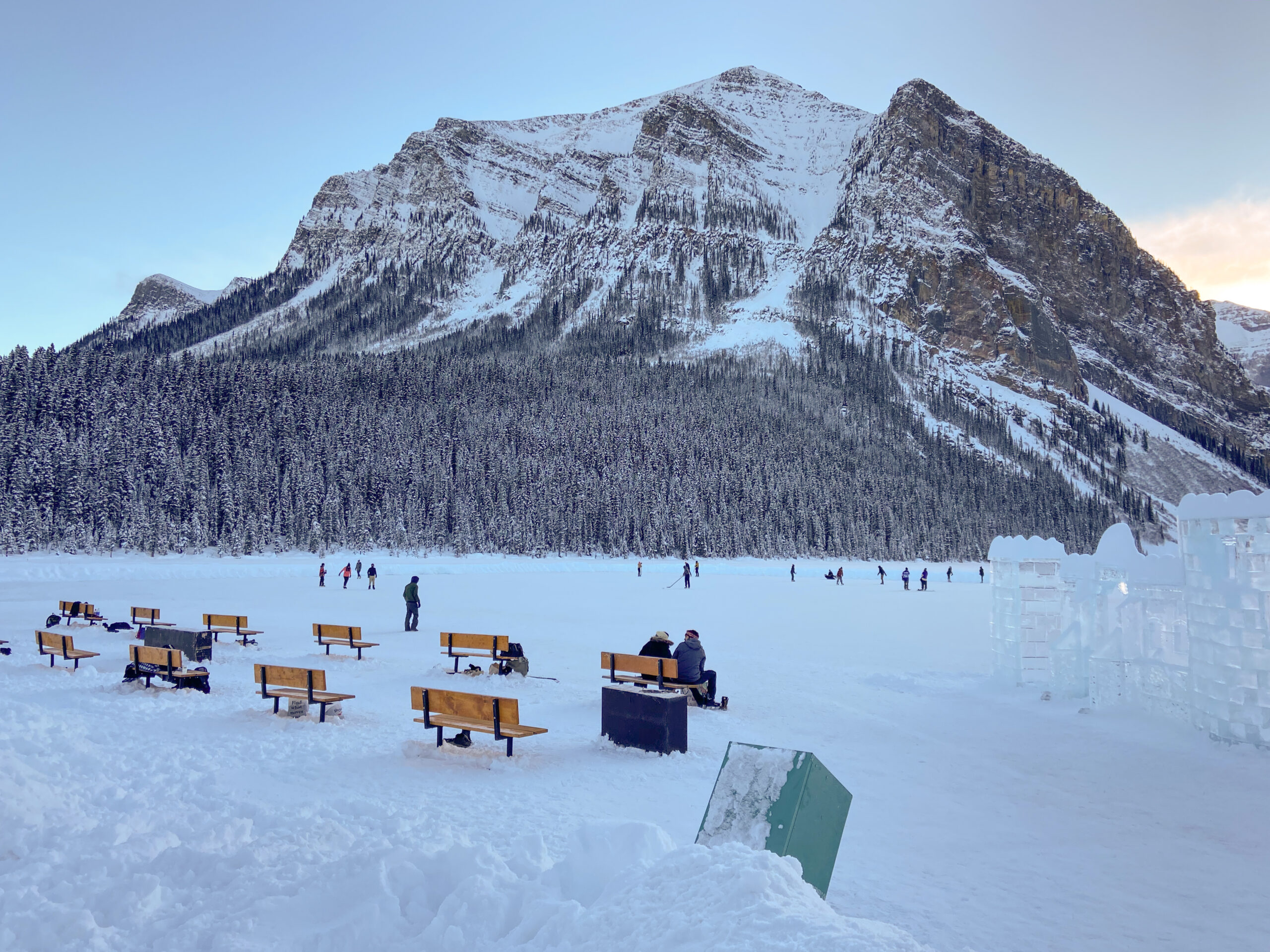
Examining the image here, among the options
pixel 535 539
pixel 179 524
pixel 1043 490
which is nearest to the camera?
pixel 179 524

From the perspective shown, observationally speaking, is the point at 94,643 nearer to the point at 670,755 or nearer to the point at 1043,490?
the point at 670,755

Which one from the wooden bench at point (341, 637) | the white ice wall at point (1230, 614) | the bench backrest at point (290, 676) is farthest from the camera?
the wooden bench at point (341, 637)

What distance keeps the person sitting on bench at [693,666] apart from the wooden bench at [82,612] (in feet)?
53.4

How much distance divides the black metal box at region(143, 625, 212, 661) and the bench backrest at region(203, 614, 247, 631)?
6.91 ft

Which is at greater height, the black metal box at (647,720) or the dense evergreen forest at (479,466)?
the dense evergreen forest at (479,466)

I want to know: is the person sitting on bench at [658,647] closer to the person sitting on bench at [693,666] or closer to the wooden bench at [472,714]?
the person sitting on bench at [693,666]

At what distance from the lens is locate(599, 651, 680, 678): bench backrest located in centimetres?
1125

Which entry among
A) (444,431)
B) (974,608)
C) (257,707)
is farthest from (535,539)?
(257,707)

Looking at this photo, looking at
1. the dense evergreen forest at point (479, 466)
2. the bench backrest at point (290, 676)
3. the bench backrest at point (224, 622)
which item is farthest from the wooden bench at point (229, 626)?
the dense evergreen forest at point (479, 466)

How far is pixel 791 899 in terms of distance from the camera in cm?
370

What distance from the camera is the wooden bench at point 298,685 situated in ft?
32.2

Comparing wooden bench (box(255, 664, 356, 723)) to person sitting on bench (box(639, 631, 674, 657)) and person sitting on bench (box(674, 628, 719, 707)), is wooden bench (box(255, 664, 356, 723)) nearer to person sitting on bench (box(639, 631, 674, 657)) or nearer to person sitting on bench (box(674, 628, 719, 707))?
person sitting on bench (box(639, 631, 674, 657))

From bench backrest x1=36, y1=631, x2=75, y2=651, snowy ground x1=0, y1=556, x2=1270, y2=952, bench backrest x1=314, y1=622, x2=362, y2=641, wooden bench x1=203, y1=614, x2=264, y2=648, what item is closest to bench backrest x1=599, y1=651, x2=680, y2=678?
snowy ground x1=0, y1=556, x2=1270, y2=952

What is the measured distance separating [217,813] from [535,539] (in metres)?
69.1
